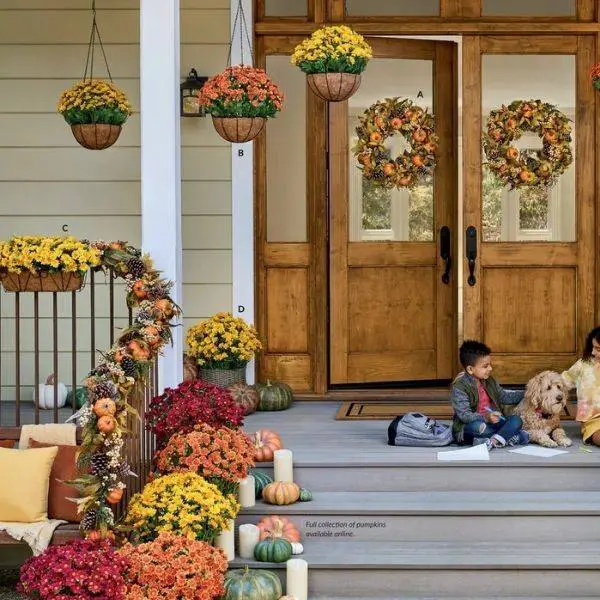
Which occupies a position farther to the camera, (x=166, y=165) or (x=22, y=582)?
(x=166, y=165)

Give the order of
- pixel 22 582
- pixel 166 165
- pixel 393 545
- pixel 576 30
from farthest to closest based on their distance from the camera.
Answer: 1. pixel 576 30
2. pixel 166 165
3. pixel 393 545
4. pixel 22 582

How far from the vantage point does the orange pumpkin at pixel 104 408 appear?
17.2 ft

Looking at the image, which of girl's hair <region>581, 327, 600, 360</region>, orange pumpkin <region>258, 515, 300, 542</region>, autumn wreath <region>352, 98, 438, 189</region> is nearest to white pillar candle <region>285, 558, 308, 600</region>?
orange pumpkin <region>258, 515, 300, 542</region>

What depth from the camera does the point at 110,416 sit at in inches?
207

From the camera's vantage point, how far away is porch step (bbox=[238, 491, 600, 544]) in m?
5.88

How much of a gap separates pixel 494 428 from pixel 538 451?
0.27 m

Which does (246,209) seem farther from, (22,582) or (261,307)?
(22,582)

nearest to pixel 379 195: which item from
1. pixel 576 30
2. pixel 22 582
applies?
pixel 576 30

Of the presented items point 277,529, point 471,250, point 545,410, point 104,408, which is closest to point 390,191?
point 471,250

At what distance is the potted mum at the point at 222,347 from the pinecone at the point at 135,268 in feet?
5.60

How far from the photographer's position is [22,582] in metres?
4.97

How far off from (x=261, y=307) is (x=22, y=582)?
141 inches

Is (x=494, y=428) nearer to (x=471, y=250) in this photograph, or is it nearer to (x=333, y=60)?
(x=471, y=250)

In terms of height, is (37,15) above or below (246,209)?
above
